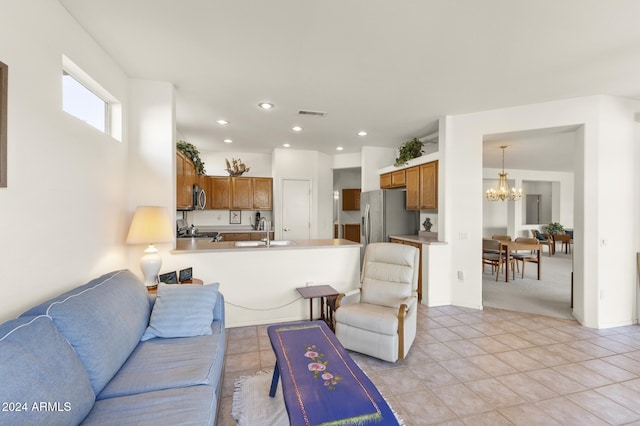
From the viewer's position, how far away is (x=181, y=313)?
2090 millimetres

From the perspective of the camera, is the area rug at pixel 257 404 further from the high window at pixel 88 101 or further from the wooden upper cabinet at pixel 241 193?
the wooden upper cabinet at pixel 241 193

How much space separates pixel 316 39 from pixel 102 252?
2.50 m

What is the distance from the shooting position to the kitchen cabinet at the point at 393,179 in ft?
17.5

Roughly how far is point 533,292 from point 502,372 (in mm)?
3189

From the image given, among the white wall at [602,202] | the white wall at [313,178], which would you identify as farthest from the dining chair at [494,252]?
the white wall at [313,178]

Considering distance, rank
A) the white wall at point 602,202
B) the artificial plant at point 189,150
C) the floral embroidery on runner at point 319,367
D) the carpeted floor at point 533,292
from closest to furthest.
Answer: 1. the floral embroidery on runner at point 319,367
2. the white wall at point 602,202
3. the artificial plant at point 189,150
4. the carpeted floor at point 533,292

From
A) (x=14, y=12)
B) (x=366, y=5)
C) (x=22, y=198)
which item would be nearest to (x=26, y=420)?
(x=22, y=198)

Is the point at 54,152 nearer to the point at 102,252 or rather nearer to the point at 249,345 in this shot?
the point at 102,252

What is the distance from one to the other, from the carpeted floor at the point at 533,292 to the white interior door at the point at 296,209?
374cm

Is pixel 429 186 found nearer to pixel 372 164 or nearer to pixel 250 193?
pixel 372 164

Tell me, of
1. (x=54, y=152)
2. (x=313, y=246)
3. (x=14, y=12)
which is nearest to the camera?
(x=14, y=12)

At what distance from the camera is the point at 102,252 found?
244 centimetres

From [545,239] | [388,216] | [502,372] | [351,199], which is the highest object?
[351,199]

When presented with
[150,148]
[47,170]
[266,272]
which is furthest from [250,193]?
[47,170]
